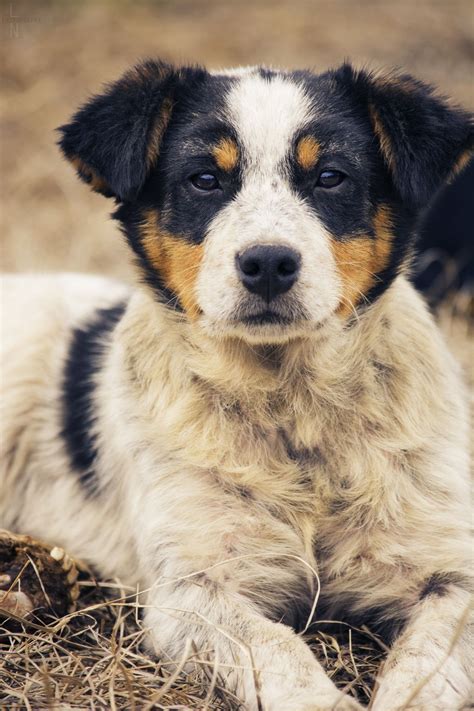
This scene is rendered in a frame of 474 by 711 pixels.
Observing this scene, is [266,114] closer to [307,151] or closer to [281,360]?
[307,151]

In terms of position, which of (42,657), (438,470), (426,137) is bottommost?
(42,657)

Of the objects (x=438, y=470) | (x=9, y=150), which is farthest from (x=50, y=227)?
(x=438, y=470)

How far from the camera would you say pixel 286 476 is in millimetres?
3379

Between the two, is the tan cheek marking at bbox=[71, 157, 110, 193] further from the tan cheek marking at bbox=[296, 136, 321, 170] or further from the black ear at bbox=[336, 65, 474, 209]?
the black ear at bbox=[336, 65, 474, 209]

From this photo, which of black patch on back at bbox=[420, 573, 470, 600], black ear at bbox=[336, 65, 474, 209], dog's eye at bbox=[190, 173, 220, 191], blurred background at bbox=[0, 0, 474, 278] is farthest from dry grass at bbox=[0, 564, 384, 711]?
blurred background at bbox=[0, 0, 474, 278]

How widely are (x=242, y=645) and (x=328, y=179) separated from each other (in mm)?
1631

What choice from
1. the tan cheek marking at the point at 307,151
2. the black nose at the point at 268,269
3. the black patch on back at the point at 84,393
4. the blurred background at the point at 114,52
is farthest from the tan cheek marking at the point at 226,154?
the blurred background at the point at 114,52

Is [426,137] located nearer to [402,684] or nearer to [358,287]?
[358,287]

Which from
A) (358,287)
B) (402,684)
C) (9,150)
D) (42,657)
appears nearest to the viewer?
(402,684)

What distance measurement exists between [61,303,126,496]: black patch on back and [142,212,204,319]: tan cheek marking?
2.62 feet

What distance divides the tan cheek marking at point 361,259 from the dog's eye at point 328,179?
0.21m

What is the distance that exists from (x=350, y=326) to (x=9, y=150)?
740 centimetres

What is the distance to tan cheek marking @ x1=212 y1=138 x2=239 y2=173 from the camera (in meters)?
3.37

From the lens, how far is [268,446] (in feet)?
11.3
